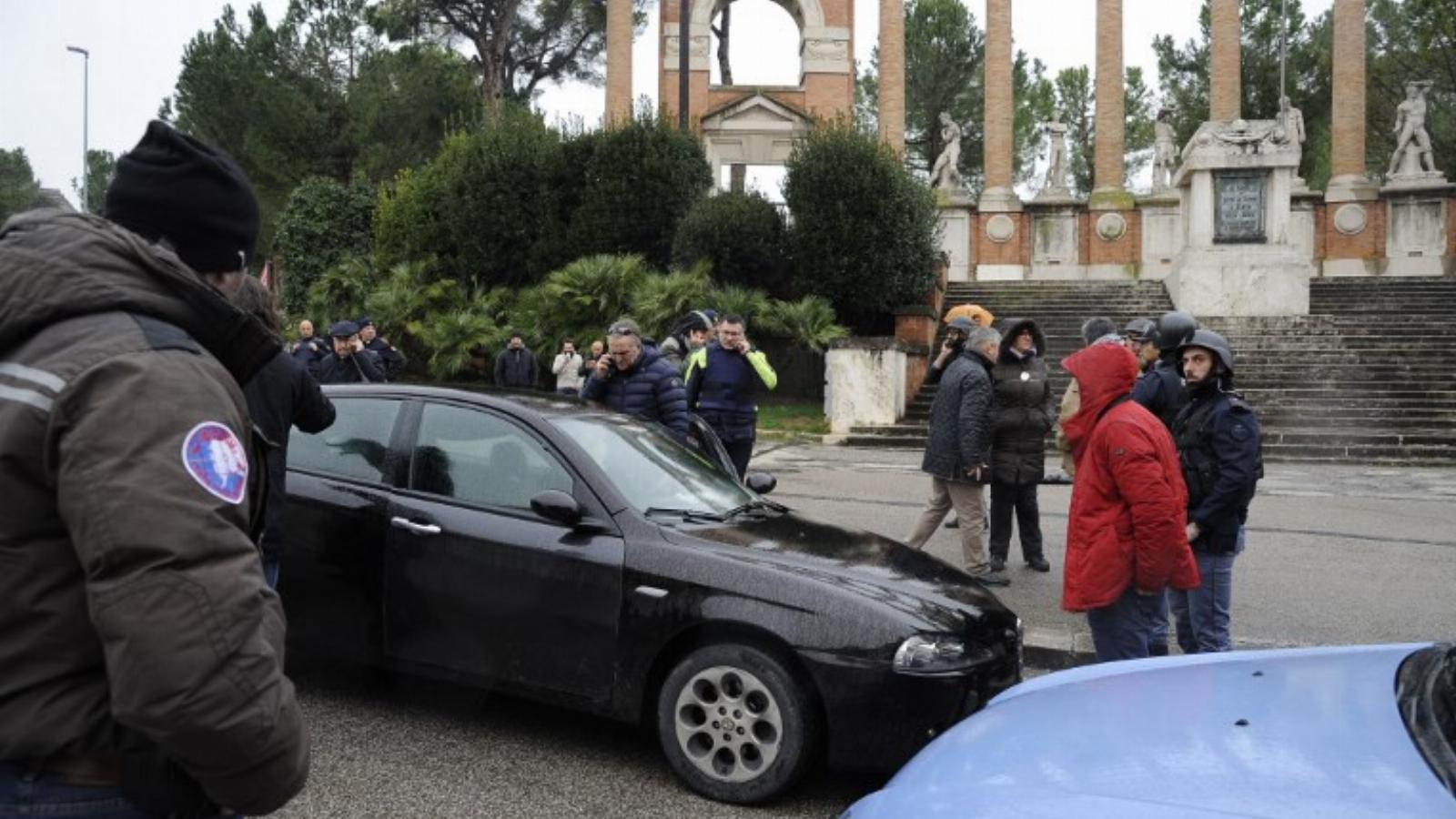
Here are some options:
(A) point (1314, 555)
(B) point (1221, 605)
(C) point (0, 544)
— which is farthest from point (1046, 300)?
(C) point (0, 544)

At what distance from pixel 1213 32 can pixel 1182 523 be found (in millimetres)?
30318

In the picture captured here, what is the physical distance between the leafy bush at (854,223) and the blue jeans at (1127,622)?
15.4 m

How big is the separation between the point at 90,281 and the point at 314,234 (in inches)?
1196

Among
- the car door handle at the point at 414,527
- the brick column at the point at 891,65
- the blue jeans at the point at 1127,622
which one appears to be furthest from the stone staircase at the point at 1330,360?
the car door handle at the point at 414,527

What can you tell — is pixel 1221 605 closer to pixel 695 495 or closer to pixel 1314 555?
pixel 695 495

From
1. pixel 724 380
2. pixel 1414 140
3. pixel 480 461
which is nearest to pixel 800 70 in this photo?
pixel 1414 140

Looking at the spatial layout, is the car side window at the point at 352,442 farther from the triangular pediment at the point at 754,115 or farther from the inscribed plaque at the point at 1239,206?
the triangular pediment at the point at 754,115

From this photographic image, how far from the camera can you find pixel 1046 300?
25844 millimetres

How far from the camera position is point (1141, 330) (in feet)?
29.2

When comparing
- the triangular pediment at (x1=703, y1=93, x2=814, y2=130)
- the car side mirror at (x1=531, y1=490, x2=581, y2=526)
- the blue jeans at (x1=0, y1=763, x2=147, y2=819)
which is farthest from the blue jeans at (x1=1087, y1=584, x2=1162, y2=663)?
the triangular pediment at (x1=703, y1=93, x2=814, y2=130)

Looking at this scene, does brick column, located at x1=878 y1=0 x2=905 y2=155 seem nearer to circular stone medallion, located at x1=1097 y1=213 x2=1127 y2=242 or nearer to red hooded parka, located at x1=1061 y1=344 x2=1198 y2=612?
circular stone medallion, located at x1=1097 y1=213 x2=1127 y2=242

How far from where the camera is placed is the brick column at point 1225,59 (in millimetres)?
30828

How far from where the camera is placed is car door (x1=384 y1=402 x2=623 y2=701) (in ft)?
15.3

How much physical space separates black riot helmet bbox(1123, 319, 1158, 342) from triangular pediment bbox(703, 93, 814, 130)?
26.7 m
